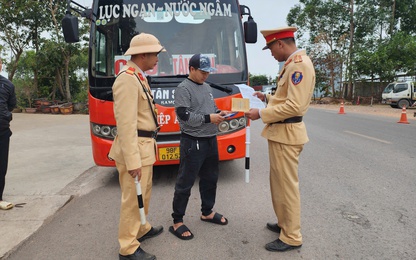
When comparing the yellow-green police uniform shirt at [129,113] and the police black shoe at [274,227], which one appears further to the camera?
the police black shoe at [274,227]

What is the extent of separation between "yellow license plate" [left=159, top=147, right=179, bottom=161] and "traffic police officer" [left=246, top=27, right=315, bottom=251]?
5.34 ft

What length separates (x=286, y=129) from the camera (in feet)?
9.07

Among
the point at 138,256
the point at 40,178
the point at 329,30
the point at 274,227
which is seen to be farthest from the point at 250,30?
the point at 329,30

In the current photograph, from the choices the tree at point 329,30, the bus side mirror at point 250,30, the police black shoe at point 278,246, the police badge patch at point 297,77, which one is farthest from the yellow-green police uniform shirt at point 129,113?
the tree at point 329,30

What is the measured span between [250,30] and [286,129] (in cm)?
264

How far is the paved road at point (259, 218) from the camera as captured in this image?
2789 mm

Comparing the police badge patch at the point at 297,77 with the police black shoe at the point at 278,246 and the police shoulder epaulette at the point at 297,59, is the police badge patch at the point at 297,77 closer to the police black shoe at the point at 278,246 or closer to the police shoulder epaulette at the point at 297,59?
the police shoulder epaulette at the point at 297,59

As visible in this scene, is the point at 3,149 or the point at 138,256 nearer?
the point at 138,256

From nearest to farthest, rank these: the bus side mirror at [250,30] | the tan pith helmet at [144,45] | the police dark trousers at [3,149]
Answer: the tan pith helmet at [144,45] < the police dark trousers at [3,149] < the bus side mirror at [250,30]

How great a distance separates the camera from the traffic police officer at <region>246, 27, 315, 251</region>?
8.70 ft

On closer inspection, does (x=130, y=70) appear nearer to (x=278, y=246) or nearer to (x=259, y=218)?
(x=278, y=246)

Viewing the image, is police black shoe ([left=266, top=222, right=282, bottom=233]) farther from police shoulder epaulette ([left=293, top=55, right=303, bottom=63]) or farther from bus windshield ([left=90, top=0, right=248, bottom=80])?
bus windshield ([left=90, top=0, right=248, bottom=80])

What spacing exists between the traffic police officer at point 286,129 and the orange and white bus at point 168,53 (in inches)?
57.4

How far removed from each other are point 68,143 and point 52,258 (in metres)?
6.49
